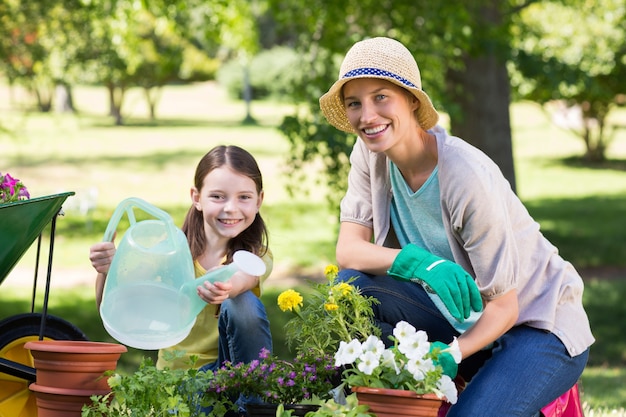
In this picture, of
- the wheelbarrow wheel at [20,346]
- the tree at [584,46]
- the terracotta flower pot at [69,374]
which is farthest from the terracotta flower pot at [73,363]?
the tree at [584,46]

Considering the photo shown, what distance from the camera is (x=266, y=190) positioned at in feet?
49.9

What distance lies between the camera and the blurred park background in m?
7.06

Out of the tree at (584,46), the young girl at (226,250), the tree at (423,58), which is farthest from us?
the tree at (584,46)

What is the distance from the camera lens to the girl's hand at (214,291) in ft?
8.31

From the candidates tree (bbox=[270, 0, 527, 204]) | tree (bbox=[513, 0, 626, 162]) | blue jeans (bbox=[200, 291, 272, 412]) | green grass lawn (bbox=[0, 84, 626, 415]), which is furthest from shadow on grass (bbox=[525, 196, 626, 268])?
blue jeans (bbox=[200, 291, 272, 412])

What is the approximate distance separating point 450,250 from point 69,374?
3.64ft

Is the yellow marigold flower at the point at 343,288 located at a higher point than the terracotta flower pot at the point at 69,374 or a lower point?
higher

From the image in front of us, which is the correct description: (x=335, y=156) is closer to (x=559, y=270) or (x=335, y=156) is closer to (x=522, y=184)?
(x=559, y=270)

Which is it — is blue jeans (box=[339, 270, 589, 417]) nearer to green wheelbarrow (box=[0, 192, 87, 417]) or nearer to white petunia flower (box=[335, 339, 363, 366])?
white petunia flower (box=[335, 339, 363, 366])

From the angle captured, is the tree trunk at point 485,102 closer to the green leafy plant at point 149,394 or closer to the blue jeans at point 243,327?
the blue jeans at point 243,327

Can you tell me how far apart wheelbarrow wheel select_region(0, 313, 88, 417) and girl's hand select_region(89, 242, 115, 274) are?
0.29 meters

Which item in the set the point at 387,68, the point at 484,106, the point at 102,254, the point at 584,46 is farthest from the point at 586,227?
the point at 102,254

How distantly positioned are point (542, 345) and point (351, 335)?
21.0 inches

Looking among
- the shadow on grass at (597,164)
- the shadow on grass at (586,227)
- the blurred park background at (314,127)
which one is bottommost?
the shadow on grass at (597,164)
